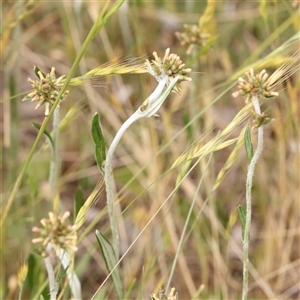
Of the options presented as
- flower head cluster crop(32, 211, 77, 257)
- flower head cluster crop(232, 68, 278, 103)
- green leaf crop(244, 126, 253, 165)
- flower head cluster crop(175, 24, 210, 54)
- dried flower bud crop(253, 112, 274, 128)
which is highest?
flower head cluster crop(175, 24, 210, 54)

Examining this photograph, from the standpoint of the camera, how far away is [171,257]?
1.50 meters

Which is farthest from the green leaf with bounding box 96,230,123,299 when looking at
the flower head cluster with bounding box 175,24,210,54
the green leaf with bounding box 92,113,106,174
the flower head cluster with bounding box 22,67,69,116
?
the flower head cluster with bounding box 175,24,210,54

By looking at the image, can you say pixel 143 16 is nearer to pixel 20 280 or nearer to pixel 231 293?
pixel 231 293

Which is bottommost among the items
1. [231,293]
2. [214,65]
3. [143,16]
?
[231,293]

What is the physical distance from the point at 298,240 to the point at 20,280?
3.10 ft

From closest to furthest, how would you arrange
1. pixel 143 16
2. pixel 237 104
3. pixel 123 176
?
pixel 123 176 → pixel 237 104 → pixel 143 16

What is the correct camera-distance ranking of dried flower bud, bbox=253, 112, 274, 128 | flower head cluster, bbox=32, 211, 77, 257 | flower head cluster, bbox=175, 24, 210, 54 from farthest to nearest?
flower head cluster, bbox=175, 24, 210, 54
dried flower bud, bbox=253, 112, 274, 128
flower head cluster, bbox=32, 211, 77, 257

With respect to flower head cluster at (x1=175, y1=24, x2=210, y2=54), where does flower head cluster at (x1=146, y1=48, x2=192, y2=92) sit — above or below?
below

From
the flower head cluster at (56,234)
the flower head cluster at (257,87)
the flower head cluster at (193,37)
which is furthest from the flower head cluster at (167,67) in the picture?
the flower head cluster at (193,37)

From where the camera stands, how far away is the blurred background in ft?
4.69

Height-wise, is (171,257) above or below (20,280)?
below

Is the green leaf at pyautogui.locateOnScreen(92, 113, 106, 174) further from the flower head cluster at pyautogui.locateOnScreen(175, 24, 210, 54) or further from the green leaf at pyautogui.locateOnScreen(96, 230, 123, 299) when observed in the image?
the flower head cluster at pyautogui.locateOnScreen(175, 24, 210, 54)

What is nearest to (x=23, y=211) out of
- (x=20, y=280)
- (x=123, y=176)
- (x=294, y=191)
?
(x=123, y=176)

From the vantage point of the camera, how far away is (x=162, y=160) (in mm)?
1728
